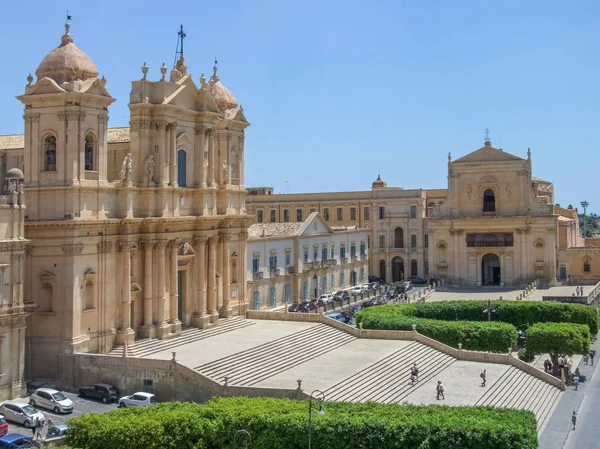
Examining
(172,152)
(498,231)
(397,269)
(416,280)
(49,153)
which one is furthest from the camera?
(397,269)

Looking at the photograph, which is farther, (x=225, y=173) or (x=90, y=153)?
(x=225, y=173)

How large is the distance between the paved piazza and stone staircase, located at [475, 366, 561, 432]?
6 cm

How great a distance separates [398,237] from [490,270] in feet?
42.8

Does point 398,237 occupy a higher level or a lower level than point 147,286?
higher

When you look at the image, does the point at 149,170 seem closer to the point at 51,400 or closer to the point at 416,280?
the point at 51,400

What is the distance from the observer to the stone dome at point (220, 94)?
5175cm

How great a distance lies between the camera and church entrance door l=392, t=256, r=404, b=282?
298ft

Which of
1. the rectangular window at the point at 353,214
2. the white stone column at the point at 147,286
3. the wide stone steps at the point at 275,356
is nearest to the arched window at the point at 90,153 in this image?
the white stone column at the point at 147,286

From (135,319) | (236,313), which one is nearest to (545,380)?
(236,313)

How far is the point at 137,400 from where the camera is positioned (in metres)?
35.3

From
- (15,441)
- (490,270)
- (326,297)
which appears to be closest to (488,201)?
(490,270)

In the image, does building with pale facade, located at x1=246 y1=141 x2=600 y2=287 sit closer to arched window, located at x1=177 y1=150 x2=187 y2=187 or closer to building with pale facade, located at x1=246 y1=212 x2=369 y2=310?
building with pale facade, located at x1=246 y1=212 x2=369 y2=310

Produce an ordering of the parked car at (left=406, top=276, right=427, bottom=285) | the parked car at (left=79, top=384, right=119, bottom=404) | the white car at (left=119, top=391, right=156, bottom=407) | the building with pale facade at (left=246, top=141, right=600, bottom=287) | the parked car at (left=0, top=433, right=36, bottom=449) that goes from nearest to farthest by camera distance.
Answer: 1. the parked car at (left=0, top=433, right=36, bottom=449)
2. the white car at (left=119, top=391, right=156, bottom=407)
3. the parked car at (left=79, top=384, right=119, bottom=404)
4. the building with pale facade at (left=246, top=141, right=600, bottom=287)
5. the parked car at (left=406, top=276, right=427, bottom=285)

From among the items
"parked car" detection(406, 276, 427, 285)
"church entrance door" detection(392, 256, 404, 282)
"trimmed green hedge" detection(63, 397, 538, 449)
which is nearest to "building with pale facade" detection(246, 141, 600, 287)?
"parked car" detection(406, 276, 427, 285)
